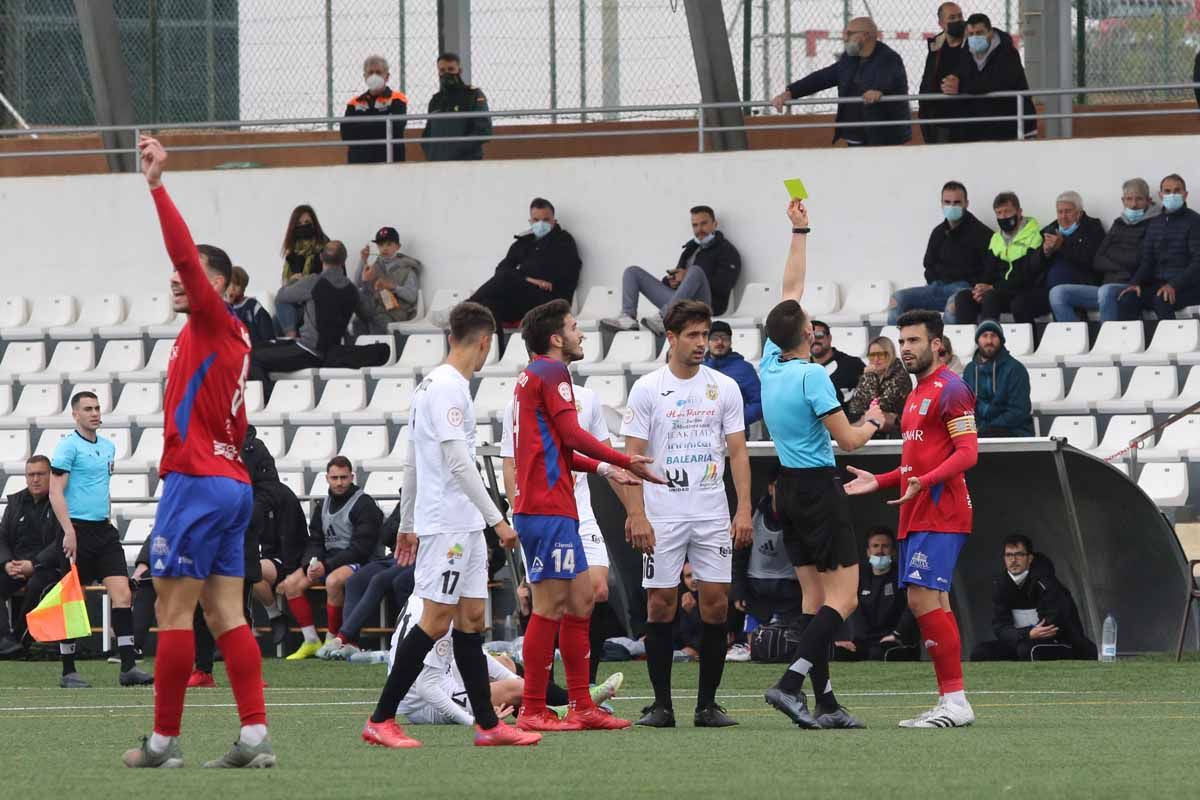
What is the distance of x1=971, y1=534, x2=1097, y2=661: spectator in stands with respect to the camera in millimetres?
13961

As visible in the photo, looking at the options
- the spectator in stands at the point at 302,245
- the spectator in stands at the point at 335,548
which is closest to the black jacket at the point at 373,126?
the spectator in stands at the point at 302,245

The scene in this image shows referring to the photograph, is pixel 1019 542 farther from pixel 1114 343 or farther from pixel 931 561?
pixel 931 561

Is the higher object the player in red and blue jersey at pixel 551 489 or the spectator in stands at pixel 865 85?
the spectator in stands at pixel 865 85

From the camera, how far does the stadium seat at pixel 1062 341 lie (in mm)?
17281

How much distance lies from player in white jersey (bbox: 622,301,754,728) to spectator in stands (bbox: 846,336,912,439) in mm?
5508

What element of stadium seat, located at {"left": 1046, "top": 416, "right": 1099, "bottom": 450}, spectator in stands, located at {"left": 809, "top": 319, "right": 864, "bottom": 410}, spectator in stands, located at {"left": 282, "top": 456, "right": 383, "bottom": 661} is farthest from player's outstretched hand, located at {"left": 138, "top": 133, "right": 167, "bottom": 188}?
stadium seat, located at {"left": 1046, "top": 416, "right": 1099, "bottom": 450}

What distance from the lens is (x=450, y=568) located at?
8.11 meters

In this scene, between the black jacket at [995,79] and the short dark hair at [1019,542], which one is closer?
the short dark hair at [1019,542]

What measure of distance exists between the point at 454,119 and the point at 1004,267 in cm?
656

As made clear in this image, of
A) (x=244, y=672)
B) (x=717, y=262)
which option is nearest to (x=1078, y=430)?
(x=717, y=262)

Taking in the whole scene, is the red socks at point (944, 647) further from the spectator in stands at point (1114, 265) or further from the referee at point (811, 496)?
the spectator in stands at point (1114, 265)

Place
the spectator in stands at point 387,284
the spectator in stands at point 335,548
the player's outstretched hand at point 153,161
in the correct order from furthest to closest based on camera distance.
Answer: the spectator in stands at point 387,284 < the spectator in stands at point 335,548 < the player's outstretched hand at point 153,161

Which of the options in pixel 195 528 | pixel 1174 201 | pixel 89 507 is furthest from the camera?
pixel 1174 201

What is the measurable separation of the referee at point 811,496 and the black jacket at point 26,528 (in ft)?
28.4
